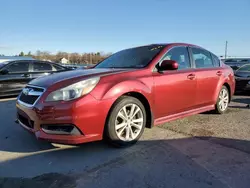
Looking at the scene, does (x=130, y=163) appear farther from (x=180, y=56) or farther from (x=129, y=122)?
(x=180, y=56)

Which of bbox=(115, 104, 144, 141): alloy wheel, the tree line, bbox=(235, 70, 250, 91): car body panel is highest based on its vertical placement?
the tree line

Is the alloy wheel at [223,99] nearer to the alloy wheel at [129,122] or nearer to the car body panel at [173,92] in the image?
the car body panel at [173,92]

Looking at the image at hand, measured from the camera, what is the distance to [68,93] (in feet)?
10.3

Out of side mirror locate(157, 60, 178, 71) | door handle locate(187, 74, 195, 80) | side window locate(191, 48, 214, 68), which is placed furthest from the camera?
side window locate(191, 48, 214, 68)

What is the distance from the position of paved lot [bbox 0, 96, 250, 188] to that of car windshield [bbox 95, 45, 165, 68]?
4.03 feet

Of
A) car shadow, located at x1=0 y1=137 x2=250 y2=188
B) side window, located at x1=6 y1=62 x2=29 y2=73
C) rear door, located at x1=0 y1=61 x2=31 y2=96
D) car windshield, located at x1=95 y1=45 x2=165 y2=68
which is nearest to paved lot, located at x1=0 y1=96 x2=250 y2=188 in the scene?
car shadow, located at x1=0 y1=137 x2=250 y2=188

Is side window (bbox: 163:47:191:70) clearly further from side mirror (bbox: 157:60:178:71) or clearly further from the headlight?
the headlight

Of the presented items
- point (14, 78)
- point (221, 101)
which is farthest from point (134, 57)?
point (14, 78)

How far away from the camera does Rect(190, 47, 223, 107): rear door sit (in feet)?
15.7

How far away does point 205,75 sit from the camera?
16.1 feet

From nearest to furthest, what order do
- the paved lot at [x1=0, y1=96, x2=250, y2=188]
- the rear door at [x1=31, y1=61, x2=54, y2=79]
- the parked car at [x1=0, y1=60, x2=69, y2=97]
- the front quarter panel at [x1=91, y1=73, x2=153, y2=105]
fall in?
1. the paved lot at [x1=0, y1=96, x2=250, y2=188]
2. the front quarter panel at [x1=91, y1=73, x2=153, y2=105]
3. the parked car at [x1=0, y1=60, x2=69, y2=97]
4. the rear door at [x1=31, y1=61, x2=54, y2=79]

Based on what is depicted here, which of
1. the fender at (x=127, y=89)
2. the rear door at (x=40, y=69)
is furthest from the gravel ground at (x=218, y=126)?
the rear door at (x=40, y=69)

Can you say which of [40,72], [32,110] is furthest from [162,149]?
[40,72]

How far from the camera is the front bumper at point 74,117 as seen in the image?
10.0 feet
